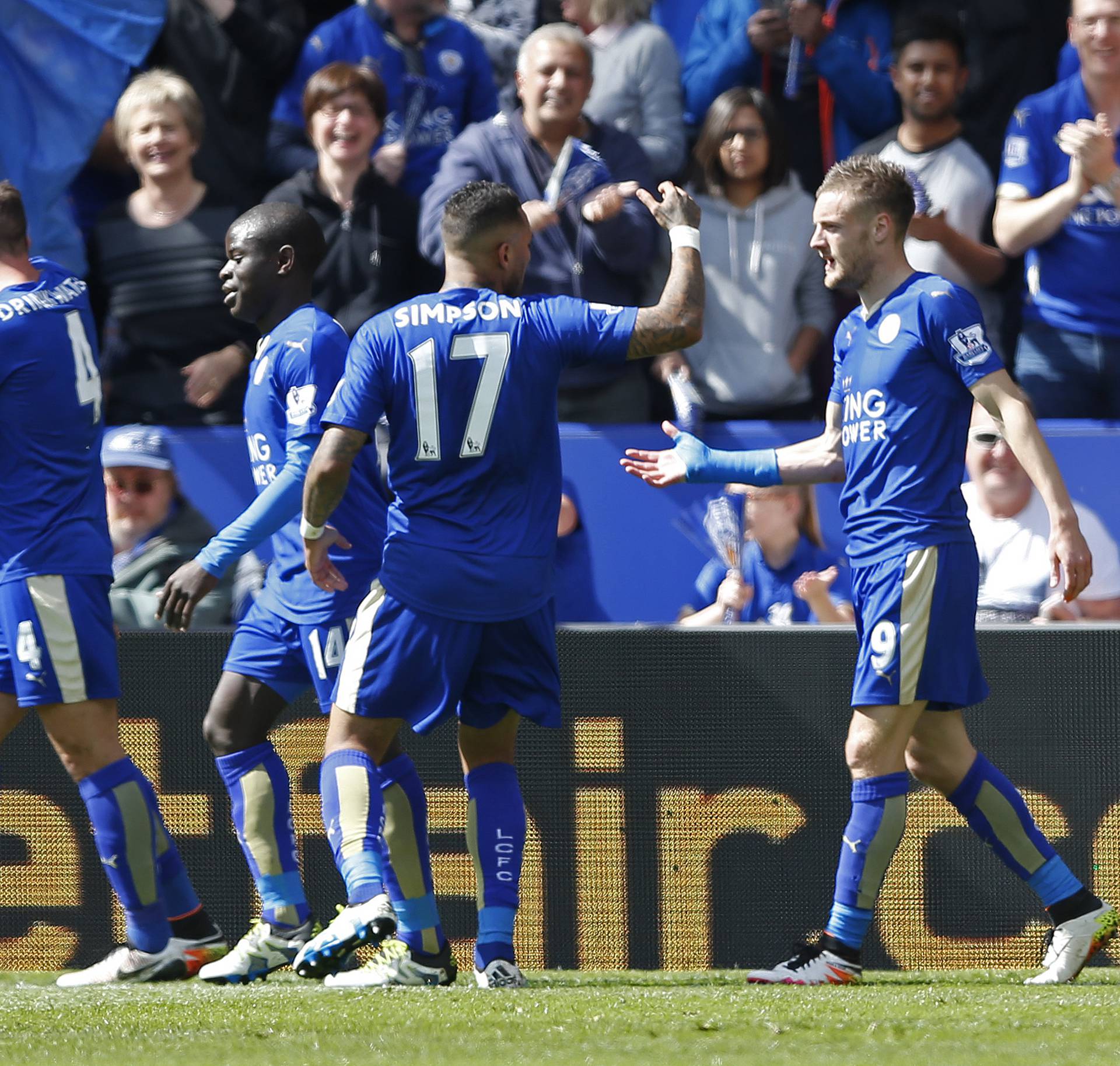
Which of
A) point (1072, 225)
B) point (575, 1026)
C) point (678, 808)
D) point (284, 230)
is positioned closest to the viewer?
point (575, 1026)

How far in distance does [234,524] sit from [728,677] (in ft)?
5.17

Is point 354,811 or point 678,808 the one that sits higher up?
point 354,811

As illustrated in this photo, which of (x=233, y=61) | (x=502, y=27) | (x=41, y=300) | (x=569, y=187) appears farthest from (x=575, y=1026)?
(x=502, y=27)

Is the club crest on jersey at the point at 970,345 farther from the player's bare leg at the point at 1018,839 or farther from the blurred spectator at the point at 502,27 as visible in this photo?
the blurred spectator at the point at 502,27


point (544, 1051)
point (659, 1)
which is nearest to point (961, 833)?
point (544, 1051)

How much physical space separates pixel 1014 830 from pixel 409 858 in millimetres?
1600

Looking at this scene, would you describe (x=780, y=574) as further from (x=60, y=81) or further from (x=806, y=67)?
(x=60, y=81)

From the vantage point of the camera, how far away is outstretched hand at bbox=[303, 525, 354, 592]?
4.33 m

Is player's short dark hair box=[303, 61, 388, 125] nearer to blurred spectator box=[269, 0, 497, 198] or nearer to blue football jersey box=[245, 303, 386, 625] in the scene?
blurred spectator box=[269, 0, 497, 198]

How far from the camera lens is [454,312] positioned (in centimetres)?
434

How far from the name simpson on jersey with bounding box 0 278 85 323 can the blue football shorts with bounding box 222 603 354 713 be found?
1.06 metres

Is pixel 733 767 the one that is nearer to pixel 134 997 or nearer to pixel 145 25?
pixel 134 997

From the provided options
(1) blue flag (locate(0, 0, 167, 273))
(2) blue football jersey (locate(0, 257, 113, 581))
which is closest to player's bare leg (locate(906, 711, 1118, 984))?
(2) blue football jersey (locate(0, 257, 113, 581))

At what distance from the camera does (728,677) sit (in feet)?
17.0
